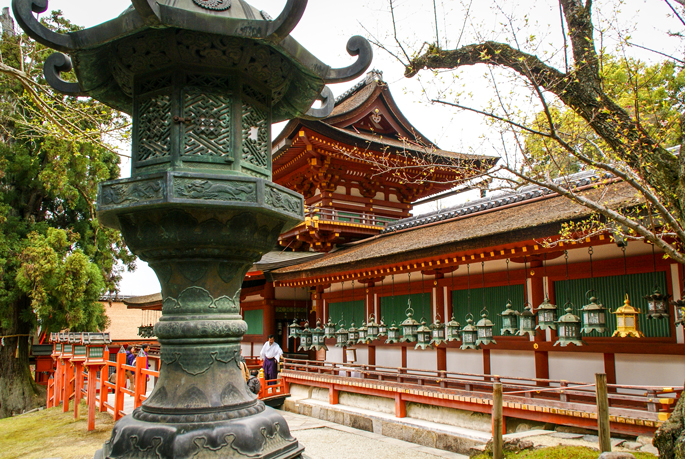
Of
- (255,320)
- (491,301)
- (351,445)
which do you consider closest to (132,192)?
(351,445)

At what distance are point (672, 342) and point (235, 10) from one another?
7028 mm

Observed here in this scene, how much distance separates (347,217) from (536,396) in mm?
8161

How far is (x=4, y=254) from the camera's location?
45.6ft

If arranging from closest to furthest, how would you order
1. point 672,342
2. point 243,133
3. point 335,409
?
point 243,133, point 672,342, point 335,409

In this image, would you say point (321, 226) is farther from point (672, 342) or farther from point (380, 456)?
point (672, 342)

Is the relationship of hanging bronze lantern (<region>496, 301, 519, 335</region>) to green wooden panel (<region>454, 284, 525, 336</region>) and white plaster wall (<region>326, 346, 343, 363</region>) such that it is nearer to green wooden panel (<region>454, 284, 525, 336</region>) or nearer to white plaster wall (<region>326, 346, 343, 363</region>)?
green wooden panel (<region>454, 284, 525, 336</region>)

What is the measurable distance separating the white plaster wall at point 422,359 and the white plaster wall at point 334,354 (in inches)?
108

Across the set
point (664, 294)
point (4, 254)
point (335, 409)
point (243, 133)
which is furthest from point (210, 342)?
point (4, 254)

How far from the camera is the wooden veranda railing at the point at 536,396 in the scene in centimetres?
593

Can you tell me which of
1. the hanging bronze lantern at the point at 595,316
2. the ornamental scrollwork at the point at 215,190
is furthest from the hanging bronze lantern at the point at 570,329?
the ornamental scrollwork at the point at 215,190

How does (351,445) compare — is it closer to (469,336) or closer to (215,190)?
(469,336)

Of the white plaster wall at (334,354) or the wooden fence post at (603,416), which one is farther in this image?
the white plaster wall at (334,354)

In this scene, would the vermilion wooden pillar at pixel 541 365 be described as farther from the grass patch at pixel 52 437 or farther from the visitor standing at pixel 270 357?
the grass patch at pixel 52 437

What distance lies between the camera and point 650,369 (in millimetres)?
6883
